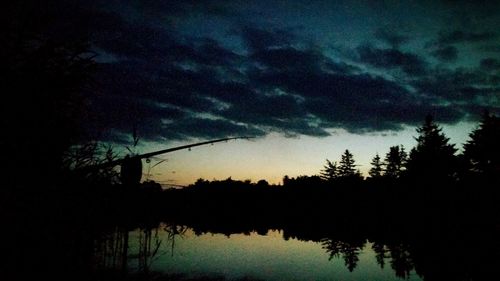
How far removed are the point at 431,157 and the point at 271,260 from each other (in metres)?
32.1

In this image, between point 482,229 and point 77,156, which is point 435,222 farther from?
point 77,156

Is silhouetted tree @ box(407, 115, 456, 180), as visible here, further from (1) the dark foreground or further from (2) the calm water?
(2) the calm water

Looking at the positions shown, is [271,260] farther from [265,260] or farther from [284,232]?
[284,232]

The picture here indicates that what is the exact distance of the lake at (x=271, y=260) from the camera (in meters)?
18.3

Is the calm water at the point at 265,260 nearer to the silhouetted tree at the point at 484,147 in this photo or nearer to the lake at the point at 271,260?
the lake at the point at 271,260

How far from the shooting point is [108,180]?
20.9ft

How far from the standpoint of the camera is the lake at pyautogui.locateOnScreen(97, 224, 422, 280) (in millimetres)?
18266

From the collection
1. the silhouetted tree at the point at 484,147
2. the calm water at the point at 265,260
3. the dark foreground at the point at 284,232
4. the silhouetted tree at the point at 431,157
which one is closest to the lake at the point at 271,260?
the calm water at the point at 265,260

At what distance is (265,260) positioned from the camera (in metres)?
23.2

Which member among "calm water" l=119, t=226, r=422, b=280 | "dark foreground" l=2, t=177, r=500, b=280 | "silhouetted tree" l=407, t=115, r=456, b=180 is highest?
"silhouetted tree" l=407, t=115, r=456, b=180

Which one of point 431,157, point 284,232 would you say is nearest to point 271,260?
point 284,232

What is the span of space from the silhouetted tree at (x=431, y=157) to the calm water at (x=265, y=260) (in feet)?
62.0

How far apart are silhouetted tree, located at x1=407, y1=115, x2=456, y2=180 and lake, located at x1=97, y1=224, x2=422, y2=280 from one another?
18.9 meters

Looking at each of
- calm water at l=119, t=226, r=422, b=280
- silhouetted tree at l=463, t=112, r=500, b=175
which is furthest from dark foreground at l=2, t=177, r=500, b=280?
silhouetted tree at l=463, t=112, r=500, b=175
